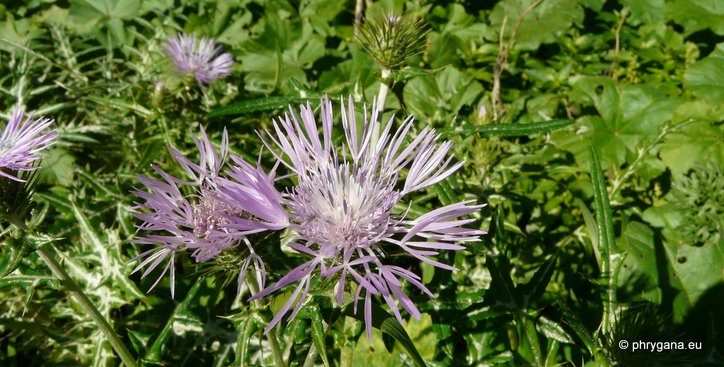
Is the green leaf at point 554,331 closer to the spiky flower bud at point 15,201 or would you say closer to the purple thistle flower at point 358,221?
the purple thistle flower at point 358,221

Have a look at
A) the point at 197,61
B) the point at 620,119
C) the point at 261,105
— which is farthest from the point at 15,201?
the point at 620,119

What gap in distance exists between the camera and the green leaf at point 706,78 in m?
2.60

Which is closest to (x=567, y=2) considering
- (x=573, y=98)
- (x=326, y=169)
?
(x=573, y=98)

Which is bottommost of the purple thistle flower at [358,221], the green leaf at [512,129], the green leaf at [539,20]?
the purple thistle flower at [358,221]

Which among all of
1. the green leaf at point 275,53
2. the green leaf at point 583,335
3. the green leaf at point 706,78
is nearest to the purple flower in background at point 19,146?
the green leaf at point 583,335

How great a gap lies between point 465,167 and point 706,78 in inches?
60.3

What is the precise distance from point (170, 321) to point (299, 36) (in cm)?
200

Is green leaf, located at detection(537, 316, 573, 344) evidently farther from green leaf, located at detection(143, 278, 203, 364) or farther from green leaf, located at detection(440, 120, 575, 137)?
green leaf, located at detection(143, 278, 203, 364)

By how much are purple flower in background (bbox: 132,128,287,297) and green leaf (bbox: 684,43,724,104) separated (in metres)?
2.38

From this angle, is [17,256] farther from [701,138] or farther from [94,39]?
[701,138]

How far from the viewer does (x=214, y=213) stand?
112 cm

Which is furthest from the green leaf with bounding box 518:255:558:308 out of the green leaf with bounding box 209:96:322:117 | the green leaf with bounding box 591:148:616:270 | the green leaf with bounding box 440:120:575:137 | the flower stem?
the flower stem

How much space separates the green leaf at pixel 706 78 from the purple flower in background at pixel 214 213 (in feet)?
7.82

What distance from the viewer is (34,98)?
98.1 inches
